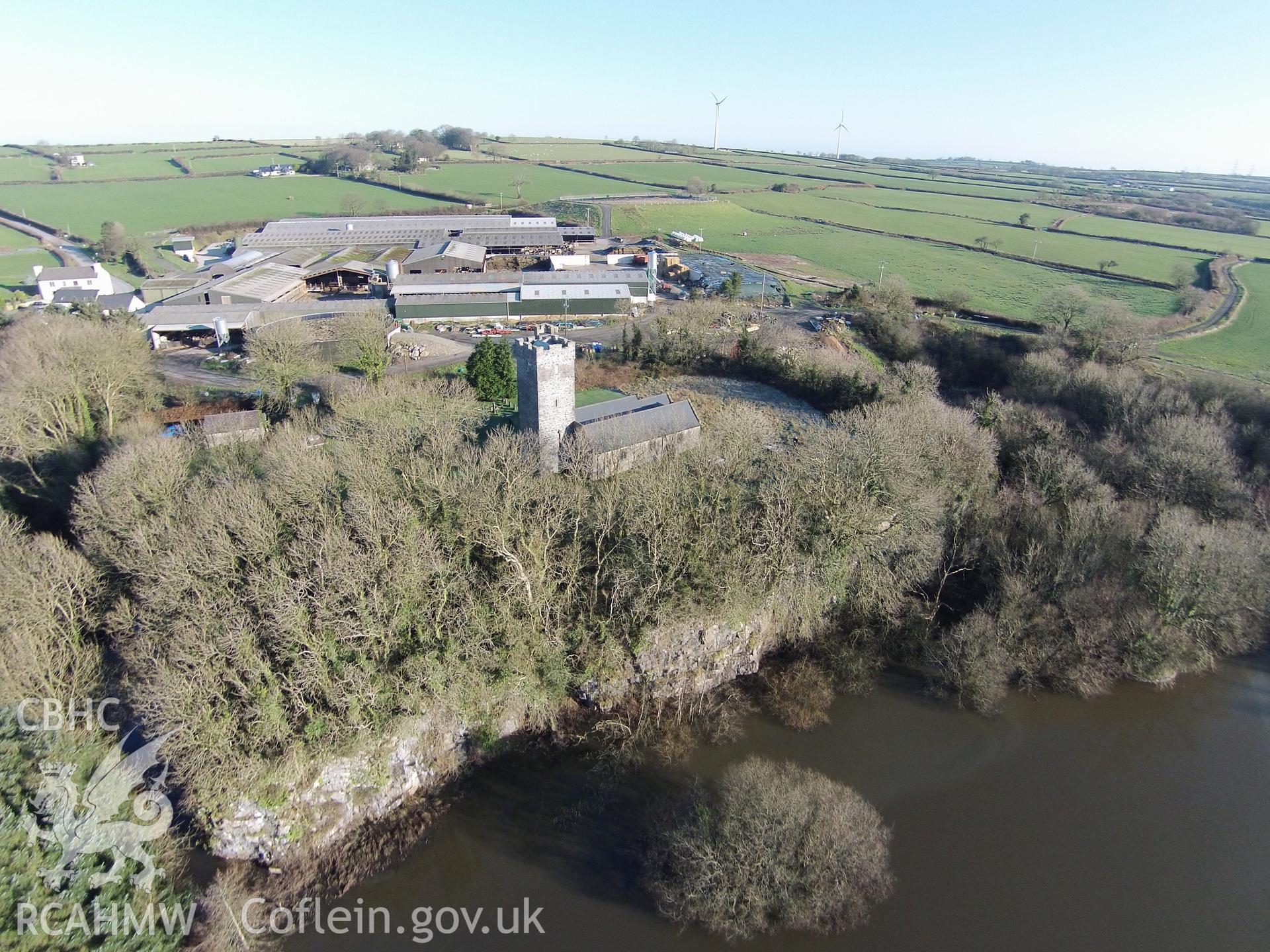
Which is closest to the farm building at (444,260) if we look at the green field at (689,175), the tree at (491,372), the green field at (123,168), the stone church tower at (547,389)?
the tree at (491,372)

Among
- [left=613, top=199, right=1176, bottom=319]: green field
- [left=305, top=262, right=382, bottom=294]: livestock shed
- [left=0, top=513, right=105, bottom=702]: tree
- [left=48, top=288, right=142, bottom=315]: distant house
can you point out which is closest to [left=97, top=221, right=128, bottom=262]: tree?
[left=48, top=288, right=142, bottom=315]: distant house

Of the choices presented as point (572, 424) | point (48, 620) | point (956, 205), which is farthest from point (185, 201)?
point (956, 205)

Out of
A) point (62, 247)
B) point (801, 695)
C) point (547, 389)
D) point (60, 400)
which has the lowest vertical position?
point (801, 695)

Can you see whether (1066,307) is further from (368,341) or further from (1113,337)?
(368,341)

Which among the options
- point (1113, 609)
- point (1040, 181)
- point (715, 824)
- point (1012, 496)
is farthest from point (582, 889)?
point (1040, 181)

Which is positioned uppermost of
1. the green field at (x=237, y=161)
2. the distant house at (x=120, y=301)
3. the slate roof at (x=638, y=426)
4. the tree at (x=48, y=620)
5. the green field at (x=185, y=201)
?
the green field at (x=237, y=161)

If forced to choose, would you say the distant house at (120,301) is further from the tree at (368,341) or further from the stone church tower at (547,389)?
the stone church tower at (547,389)

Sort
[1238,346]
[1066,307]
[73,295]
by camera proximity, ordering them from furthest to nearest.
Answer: [73,295]
[1238,346]
[1066,307]
